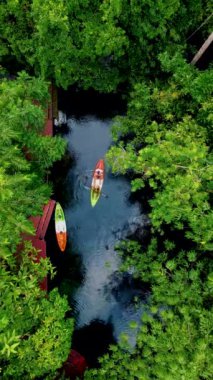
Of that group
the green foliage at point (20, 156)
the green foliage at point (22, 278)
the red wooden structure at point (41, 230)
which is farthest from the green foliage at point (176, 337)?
the red wooden structure at point (41, 230)

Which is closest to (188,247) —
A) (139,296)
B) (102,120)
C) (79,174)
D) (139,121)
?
(139,296)

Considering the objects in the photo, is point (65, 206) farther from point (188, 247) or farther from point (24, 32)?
point (24, 32)

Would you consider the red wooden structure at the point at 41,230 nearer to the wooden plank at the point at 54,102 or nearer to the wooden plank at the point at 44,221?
the wooden plank at the point at 44,221

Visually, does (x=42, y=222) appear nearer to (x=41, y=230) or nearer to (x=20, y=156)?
(x=41, y=230)

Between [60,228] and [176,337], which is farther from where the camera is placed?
[60,228]

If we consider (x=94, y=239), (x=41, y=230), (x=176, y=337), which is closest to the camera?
(x=176, y=337)

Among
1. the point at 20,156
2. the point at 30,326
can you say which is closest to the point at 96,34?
the point at 20,156
